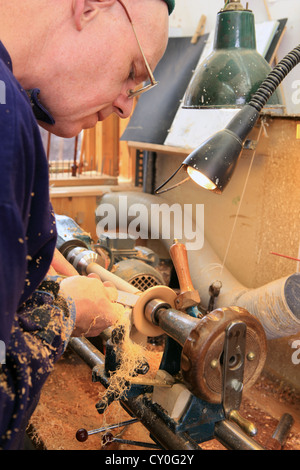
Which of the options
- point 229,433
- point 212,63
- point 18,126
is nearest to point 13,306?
point 18,126

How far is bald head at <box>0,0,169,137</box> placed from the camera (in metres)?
0.72

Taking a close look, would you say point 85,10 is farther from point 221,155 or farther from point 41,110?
point 221,155

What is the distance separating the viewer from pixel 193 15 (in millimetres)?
3326

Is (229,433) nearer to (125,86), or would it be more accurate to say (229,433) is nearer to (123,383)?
(123,383)

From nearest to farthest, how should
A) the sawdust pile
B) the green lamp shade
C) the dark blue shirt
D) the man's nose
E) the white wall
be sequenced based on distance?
the dark blue shirt → the man's nose → the sawdust pile → the green lamp shade → the white wall

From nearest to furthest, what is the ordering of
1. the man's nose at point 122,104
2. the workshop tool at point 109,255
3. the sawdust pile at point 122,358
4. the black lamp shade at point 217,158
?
1. the man's nose at point 122,104
2. the sawdust pile at point 122,358
3. the black lamp shade at point 217,158
4. the workshop tool at point 109,255

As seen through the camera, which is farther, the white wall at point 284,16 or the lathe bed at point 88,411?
the white wall at point 284,16

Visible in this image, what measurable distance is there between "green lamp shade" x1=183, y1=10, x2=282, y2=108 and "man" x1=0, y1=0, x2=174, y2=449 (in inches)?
28.3

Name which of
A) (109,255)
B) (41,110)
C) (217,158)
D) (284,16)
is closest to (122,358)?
(217,158)

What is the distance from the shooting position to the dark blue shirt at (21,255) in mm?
574

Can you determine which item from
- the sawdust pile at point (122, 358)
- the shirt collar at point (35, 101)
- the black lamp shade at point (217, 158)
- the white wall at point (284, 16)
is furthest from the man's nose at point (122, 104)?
the white wall at point (284, 16)

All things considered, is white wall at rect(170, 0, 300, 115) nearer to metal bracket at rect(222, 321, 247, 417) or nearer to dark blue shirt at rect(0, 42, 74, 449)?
metal bracket at rect(222, 321, 247, 417)

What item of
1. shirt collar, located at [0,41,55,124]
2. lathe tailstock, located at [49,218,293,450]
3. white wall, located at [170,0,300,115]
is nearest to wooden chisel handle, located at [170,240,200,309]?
lathe tailstock, located at [49,218,293,450]

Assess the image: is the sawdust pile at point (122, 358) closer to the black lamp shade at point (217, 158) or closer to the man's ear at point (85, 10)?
the black lamp shade at point (217, 158)
